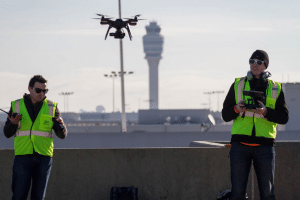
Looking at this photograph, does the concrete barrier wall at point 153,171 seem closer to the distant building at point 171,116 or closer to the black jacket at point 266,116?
the black jacket at point 266,116

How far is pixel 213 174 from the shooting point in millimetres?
8078

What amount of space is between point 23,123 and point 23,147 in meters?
0.28

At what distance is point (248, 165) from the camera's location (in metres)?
5.58

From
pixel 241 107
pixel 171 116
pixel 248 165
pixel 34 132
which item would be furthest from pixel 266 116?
pixel 171 116

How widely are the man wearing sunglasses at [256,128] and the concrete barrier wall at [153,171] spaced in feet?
8.08

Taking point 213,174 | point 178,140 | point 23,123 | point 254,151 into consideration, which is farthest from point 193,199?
point 178,140

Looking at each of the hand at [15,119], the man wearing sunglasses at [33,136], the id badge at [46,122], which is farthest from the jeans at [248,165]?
the hand at [15,119]

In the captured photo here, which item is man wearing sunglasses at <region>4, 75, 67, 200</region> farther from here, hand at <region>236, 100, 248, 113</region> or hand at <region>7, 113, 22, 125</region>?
hand at <region>236, 100, 248, 113</region>

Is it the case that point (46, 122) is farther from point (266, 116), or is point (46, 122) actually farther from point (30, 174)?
point (266, 116)

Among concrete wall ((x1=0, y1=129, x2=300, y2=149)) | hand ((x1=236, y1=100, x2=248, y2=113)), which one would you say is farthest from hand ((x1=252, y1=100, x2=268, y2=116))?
concrete wall ((x1=0, y1=129, x2=300, y2=149))

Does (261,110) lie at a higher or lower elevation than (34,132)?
higher

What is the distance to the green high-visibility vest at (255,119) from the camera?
5.57 meters

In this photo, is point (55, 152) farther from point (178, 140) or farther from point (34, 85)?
point (178, 140)

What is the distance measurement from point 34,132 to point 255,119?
8.15 feet
